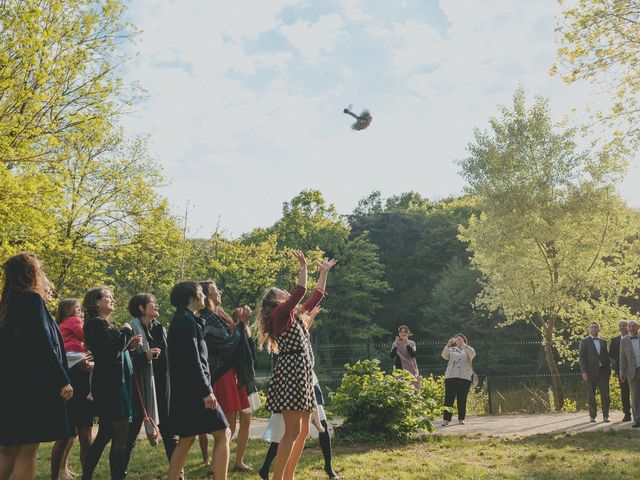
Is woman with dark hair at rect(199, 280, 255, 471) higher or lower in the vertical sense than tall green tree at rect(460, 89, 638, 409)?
lower

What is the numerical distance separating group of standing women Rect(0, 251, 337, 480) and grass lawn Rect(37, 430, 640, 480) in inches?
35.8

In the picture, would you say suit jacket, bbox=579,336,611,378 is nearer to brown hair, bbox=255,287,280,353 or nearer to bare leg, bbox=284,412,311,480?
bare leg, bbox=284,412,311,480

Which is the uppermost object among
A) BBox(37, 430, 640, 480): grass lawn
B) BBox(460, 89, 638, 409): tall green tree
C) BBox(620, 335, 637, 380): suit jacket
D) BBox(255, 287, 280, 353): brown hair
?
BBox(460, 89, 638, 409): tall green tree

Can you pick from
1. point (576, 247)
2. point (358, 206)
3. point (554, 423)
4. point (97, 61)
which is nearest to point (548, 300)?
point (576, 247)

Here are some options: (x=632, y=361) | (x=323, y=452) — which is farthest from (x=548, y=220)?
(x=323, y=452)

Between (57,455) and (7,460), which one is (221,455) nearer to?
(7,460)

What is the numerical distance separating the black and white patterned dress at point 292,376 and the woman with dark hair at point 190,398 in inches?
24.0

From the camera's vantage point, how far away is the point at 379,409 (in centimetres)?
989

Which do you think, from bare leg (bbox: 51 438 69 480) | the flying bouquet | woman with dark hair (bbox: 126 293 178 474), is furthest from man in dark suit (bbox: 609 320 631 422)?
bare leg (bbox: 51 438 69 480)

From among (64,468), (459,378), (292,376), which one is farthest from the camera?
(459,378)

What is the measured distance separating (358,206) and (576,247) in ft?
168

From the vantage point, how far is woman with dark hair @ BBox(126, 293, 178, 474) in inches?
256

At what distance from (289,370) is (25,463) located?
224cm

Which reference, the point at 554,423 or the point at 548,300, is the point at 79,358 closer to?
the point at 554,423
